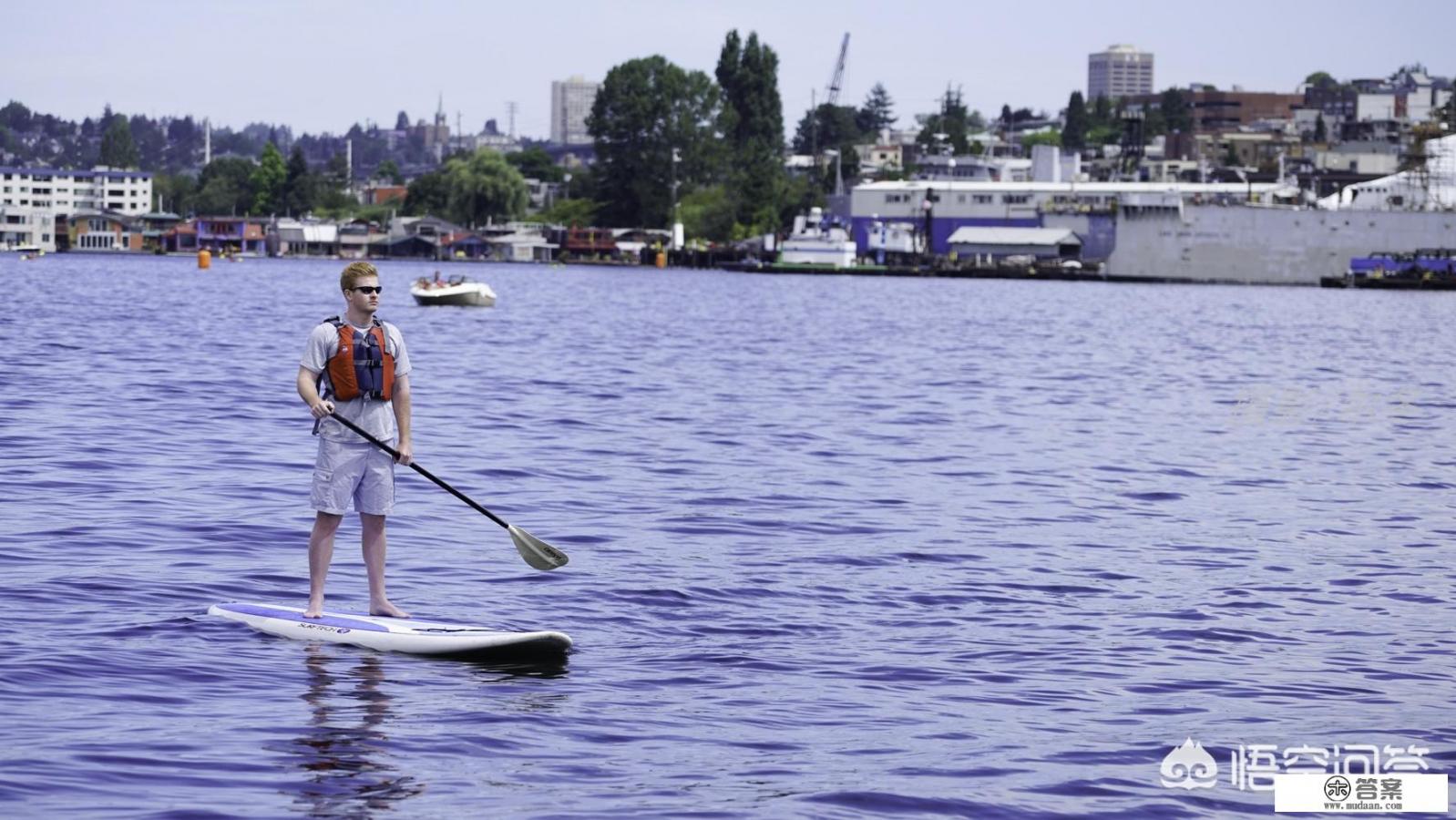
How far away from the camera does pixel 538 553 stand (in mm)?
14461

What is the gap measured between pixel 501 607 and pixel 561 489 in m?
7.28

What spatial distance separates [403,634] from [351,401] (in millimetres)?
1596

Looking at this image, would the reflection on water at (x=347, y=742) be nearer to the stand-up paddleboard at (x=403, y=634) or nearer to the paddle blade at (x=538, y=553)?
the stand-up paddleboard at (x=403, y=634)

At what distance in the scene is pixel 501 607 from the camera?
14680mm

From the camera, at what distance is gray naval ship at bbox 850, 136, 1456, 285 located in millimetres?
156000

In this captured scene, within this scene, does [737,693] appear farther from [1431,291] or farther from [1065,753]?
[1431,291]

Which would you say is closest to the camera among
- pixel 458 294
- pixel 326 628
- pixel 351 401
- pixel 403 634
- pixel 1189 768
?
pixel 1189 768

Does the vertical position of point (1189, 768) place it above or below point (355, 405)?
below

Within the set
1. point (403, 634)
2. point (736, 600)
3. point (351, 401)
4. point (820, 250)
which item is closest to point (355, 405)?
point (351, 401)

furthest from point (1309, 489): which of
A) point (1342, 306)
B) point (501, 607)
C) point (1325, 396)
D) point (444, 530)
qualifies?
point (1342, 306)

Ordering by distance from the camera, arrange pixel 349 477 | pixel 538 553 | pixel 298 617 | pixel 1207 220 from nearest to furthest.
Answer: pixel 349 477 < pixel 298 617 < pixel 538 553 < pixel 1207 220

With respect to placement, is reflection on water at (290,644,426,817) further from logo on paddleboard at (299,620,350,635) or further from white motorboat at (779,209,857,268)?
white motorboat at (779,209,857,268)

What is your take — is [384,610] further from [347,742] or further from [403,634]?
[347,742]

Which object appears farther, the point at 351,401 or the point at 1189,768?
the point at 351,401
